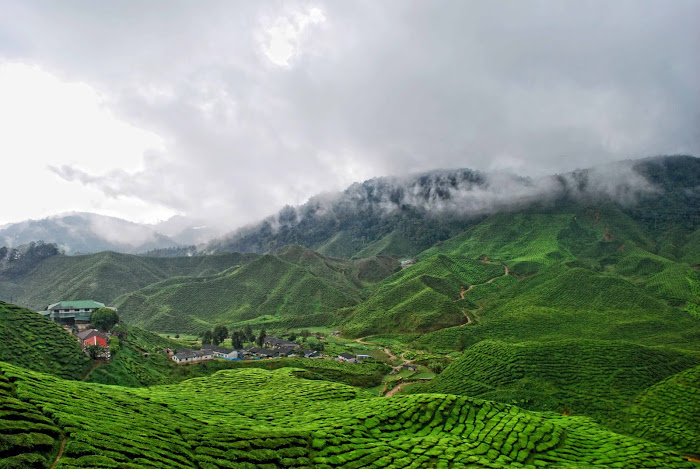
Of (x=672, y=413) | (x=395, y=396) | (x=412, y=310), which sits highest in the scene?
(x=412, y=310)

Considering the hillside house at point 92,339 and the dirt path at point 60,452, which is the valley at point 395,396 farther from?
the hillside house at point 92,339

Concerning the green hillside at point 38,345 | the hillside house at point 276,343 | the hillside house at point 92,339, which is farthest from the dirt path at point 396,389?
the green hillside at point 38,345

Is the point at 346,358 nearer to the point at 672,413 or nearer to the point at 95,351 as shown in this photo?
the point at 95,351

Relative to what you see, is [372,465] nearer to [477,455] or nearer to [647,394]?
[477,455]

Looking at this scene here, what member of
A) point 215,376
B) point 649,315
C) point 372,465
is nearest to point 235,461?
point 372,465

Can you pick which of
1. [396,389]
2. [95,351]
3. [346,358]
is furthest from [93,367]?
[346,358]

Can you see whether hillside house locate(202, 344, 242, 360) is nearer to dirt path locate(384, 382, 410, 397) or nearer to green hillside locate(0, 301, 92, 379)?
green hillside locate(0, 301, 92, 379)
